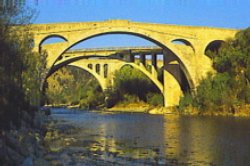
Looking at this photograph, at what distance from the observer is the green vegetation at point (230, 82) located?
183 ft

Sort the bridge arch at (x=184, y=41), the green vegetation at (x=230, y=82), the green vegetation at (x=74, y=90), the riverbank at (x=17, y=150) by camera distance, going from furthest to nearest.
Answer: the green vegetation at (x=74, y=90) → the bridge arch at (x=184, y=41) → the green vegetation at (x=230, y=82) → the riverbank at (x=17, y=150)

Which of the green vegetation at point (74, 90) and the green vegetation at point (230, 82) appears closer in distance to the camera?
the green vegetation at point (230, 82)

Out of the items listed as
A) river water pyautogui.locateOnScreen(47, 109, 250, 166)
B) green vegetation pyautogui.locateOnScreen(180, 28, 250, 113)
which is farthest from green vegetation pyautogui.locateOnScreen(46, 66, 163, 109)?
river water pyautogui.locateOnScreen(47, 109, 250, 166)

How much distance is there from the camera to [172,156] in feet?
68.6

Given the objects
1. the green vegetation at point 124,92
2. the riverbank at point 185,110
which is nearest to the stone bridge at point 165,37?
the riverbank at point 185,110

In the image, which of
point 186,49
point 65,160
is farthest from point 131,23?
point 65,160

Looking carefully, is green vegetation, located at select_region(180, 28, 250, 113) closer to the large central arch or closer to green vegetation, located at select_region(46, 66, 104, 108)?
the large central arch

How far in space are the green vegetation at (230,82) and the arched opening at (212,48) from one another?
4584 mm

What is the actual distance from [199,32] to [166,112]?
12.1 metres

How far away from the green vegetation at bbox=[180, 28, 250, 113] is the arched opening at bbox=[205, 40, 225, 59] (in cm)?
458

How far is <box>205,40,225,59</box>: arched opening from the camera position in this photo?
65.1 meters

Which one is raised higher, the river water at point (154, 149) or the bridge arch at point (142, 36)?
the bridge arch at point (142, 36)

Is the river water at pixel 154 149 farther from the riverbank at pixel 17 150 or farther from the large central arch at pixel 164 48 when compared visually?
the large central arch at pixel 164 48

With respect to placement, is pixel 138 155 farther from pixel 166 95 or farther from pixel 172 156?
pixel 166 95
